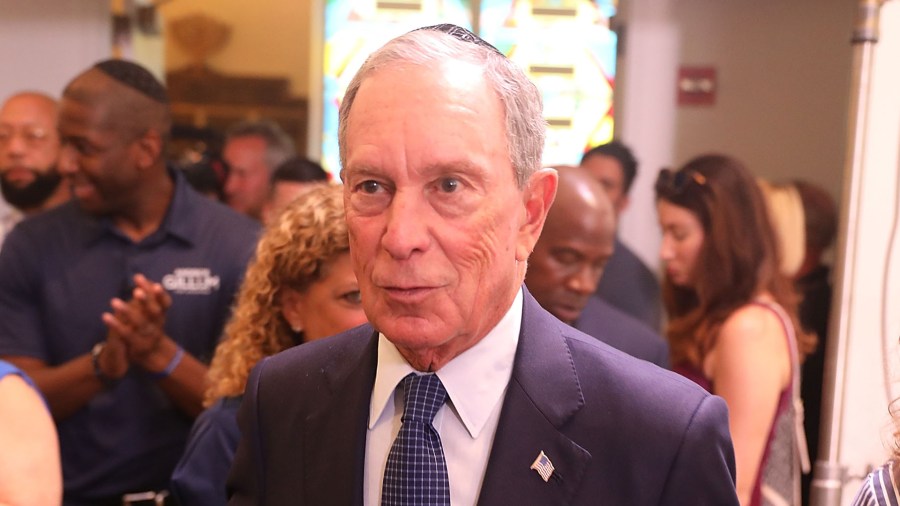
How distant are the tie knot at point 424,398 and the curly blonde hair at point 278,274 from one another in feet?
2.52

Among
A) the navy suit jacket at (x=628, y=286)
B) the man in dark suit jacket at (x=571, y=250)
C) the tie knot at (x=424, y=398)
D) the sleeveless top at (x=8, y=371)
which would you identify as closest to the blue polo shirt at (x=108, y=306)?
the man in dark suit jacket at (x=571, y=250)

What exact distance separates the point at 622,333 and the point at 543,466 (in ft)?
5.33

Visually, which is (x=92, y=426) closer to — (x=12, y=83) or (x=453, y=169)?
(x=453, y=169)

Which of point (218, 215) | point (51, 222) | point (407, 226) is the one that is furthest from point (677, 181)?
point (407, 226)

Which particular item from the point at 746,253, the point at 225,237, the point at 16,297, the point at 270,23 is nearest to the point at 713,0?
the point at 746,253

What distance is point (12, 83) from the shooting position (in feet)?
20.3

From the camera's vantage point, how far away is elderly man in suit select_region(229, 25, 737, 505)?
1356 mm

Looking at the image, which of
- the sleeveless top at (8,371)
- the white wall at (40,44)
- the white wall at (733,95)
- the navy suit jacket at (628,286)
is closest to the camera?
the sleeveless top at (8,371)

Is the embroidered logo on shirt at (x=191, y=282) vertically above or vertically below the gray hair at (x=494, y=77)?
below

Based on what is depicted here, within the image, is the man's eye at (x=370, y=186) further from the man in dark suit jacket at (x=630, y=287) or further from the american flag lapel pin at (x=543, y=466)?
the man in dark suit jacket at (x=630, y=287)

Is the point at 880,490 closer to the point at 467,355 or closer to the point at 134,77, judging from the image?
the point at 467,355

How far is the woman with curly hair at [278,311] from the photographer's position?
216 cm

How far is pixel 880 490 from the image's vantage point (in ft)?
5.41

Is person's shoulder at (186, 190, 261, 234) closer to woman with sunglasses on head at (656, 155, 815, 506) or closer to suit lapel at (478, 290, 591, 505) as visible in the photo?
woman with sunglasses on head at (656, 155, 815, 506)
